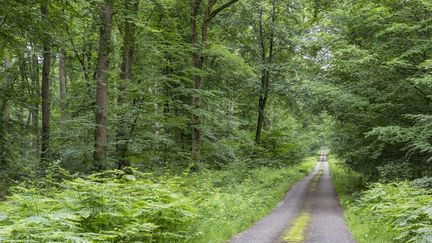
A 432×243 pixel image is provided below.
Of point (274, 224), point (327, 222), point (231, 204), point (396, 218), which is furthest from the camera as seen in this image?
point (327, 222)

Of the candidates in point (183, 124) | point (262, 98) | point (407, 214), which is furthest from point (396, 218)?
point (262, 98)

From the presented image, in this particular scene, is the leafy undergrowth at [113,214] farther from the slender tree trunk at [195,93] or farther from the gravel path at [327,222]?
the slender tree trunk at [195,93]

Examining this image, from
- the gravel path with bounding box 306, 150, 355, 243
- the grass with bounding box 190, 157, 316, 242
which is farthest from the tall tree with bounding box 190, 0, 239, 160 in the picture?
the gravel path with bounding box 306, 150, 355, 243

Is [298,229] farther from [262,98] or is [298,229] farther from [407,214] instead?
[262,98]

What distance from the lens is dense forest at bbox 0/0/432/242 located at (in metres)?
7.42

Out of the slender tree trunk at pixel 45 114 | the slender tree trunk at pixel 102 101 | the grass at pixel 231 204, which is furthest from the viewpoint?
the slender tree trunk at pixel 45 114

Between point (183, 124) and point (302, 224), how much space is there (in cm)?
802

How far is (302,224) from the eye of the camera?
1249cm

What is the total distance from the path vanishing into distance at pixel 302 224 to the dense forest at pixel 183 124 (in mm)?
454

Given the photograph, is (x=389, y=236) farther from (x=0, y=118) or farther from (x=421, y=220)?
(x=0, y=118)

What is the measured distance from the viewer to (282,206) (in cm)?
1739

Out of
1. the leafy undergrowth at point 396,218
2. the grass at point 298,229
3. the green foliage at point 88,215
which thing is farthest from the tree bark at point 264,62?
the green foliage at point 88,215

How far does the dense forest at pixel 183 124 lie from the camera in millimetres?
7418

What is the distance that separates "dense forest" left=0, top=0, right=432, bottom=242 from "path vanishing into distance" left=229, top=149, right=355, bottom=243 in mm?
454
